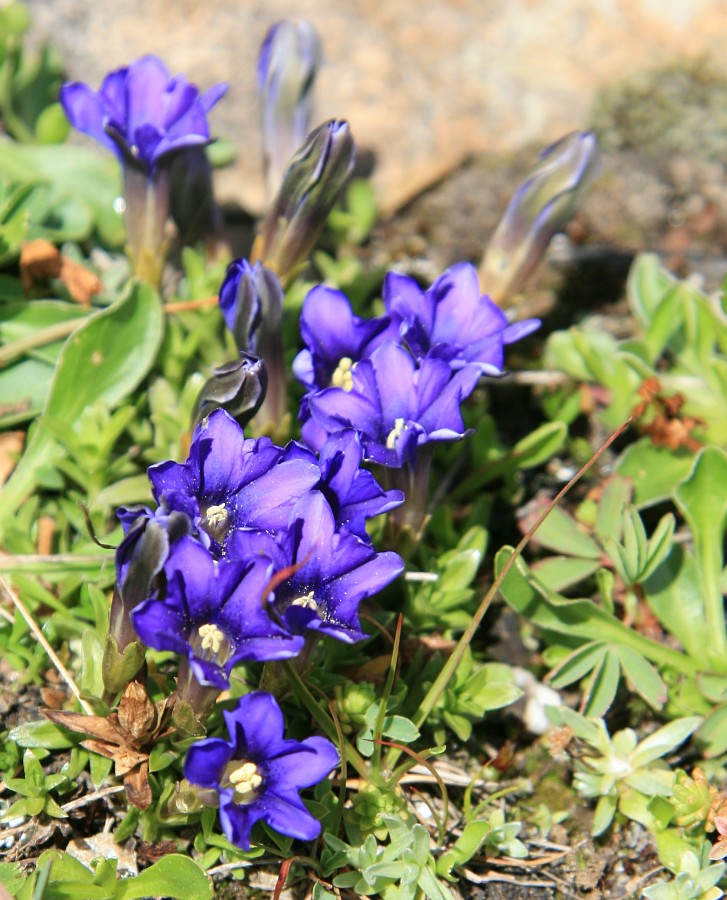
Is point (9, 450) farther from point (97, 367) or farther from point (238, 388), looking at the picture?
point (238, 388)

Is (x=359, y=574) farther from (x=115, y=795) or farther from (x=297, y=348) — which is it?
(x=297, y=348)

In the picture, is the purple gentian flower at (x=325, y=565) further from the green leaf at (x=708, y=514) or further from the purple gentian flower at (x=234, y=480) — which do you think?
the green leaf at (x=708, y=514)

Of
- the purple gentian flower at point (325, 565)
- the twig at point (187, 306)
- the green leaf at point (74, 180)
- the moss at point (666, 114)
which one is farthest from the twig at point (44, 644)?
the moss at point (666, 114)

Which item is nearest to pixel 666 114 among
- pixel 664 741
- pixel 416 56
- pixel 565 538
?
pixel 416 56

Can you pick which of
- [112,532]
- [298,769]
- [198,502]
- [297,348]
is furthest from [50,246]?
[298,769]

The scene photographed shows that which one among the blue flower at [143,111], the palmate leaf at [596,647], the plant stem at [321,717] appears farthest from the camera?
the blue flower at [143,111]

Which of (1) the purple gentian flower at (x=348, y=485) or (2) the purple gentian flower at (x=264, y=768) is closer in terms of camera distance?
(2) the purple gentian flower at (x=264, y=768)
